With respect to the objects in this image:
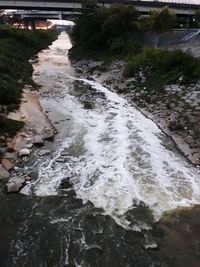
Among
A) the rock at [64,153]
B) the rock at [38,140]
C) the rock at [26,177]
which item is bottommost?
the rock at [64,153]

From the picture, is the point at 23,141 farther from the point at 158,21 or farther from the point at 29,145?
the point at 158,21

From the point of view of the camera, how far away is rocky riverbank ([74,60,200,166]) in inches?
794

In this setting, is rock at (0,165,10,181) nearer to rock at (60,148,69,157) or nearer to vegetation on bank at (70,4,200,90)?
rock at (60,148,69,157)

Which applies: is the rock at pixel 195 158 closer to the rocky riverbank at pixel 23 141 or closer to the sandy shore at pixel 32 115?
the rocky riverbank at pixel 23 141

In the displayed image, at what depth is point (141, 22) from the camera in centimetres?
5178

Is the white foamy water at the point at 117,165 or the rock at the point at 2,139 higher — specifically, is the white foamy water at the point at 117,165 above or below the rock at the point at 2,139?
below

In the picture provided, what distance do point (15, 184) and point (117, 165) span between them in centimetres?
475

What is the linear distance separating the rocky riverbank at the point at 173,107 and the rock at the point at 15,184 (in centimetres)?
819

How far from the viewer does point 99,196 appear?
14.8 meters

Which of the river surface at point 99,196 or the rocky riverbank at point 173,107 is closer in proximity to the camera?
the river surface at point 99,196

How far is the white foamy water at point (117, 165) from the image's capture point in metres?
14.7

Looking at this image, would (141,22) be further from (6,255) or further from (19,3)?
(6,255)

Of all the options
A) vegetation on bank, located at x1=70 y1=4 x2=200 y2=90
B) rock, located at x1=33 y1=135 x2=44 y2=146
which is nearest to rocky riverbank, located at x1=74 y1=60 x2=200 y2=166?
vegetation on bank, located at x1=70 y1=4 x2=200 y2=90

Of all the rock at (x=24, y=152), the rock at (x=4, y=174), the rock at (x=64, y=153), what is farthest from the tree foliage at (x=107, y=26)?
the rock at (x=4, y=174)
